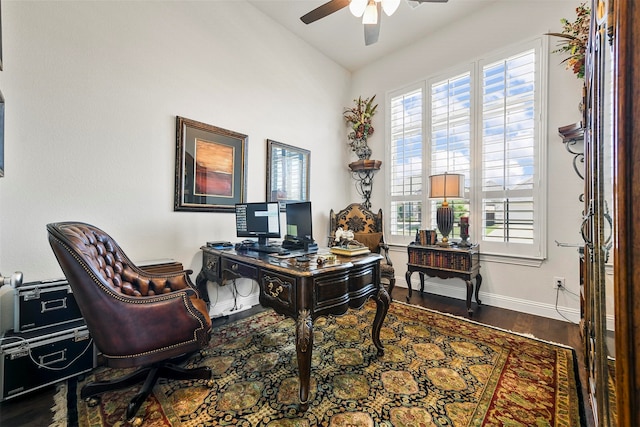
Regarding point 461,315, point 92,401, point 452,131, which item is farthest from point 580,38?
point 92,401

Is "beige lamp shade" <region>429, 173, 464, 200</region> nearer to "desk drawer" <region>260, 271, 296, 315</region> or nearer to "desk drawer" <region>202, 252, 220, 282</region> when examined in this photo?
"desk drawer" <region>260, 271, 296, 315</region>

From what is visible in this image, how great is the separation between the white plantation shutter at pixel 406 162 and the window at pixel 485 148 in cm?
1

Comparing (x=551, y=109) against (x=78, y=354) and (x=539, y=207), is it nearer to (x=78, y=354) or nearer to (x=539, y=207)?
(x=539, y=207)

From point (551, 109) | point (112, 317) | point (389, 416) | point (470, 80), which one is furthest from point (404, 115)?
point (112, 317)

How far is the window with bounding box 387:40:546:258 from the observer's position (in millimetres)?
2879

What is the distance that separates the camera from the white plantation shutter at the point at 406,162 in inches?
148

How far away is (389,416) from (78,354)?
2016mm

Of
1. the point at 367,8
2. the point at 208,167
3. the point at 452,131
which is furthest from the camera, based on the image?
the point at 452,131

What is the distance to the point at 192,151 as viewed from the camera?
265 cm

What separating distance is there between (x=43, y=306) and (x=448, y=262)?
354 cm

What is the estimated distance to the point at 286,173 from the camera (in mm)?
3539

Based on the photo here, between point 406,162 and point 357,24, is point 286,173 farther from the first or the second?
point 357,24

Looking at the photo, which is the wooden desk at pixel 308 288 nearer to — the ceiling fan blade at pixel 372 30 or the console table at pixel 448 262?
the console table at pixel 448 262

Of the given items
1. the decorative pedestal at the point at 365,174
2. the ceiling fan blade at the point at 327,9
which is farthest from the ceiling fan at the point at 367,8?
the decorative pedestal at the point at 365,174
